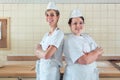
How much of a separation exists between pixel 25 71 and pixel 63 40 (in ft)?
1.17

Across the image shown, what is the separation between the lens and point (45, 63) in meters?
1.42

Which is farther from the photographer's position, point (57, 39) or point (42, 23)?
point (42, 23)

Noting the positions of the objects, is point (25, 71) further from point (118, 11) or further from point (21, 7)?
point (118, 11)

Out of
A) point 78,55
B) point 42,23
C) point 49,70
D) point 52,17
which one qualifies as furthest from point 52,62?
point 42,23

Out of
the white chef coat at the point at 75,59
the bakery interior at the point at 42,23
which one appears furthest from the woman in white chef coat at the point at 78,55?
the bakery interior at the point at 42,23

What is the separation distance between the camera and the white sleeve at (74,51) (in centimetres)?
139

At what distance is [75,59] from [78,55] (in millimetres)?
28

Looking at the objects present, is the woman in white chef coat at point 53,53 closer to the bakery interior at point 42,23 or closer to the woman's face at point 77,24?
the woman's face at point 77,24

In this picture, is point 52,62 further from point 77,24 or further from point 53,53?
point 77,24

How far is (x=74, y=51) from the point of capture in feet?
4.60

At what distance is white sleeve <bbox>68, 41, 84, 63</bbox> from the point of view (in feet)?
4.55

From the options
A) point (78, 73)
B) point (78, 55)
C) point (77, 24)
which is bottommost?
point (78, 73)

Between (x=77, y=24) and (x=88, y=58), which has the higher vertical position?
(x=77, y=24)

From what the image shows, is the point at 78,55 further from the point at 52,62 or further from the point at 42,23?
the point at 42,23
